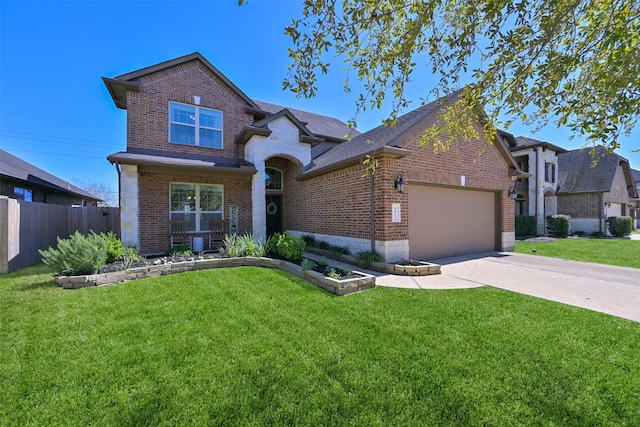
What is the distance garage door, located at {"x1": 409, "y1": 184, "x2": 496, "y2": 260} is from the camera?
8.28m

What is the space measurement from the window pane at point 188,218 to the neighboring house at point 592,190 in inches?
1017

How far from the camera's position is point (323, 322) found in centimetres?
389

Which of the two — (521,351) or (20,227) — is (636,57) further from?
(20,227)

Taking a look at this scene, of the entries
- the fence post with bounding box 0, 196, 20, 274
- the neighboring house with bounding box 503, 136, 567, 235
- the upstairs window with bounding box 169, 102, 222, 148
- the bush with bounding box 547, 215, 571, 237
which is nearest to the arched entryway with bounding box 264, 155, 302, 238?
the upstairs window with bounding box 169, 102, 222, 148

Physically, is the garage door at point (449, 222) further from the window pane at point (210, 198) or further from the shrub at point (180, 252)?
the window pane at point (210, 198)

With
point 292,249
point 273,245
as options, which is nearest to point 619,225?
point 292,249

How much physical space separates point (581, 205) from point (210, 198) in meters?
26.0

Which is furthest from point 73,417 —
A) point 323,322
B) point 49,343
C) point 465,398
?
point 465,398

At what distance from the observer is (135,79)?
9500 millimetres

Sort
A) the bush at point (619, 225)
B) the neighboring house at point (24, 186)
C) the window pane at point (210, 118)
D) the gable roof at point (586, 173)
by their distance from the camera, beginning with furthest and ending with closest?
the gable roof at point (586, 173) → the bush at point (619, 225) → the neighboring house at point (24, 186) → the window pane at point (210, 118)

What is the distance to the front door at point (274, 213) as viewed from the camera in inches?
496

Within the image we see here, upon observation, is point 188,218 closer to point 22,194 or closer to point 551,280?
point 22,194

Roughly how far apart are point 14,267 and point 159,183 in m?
4.40

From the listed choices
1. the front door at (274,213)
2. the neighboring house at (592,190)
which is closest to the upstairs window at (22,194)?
the front door at (274,213)
